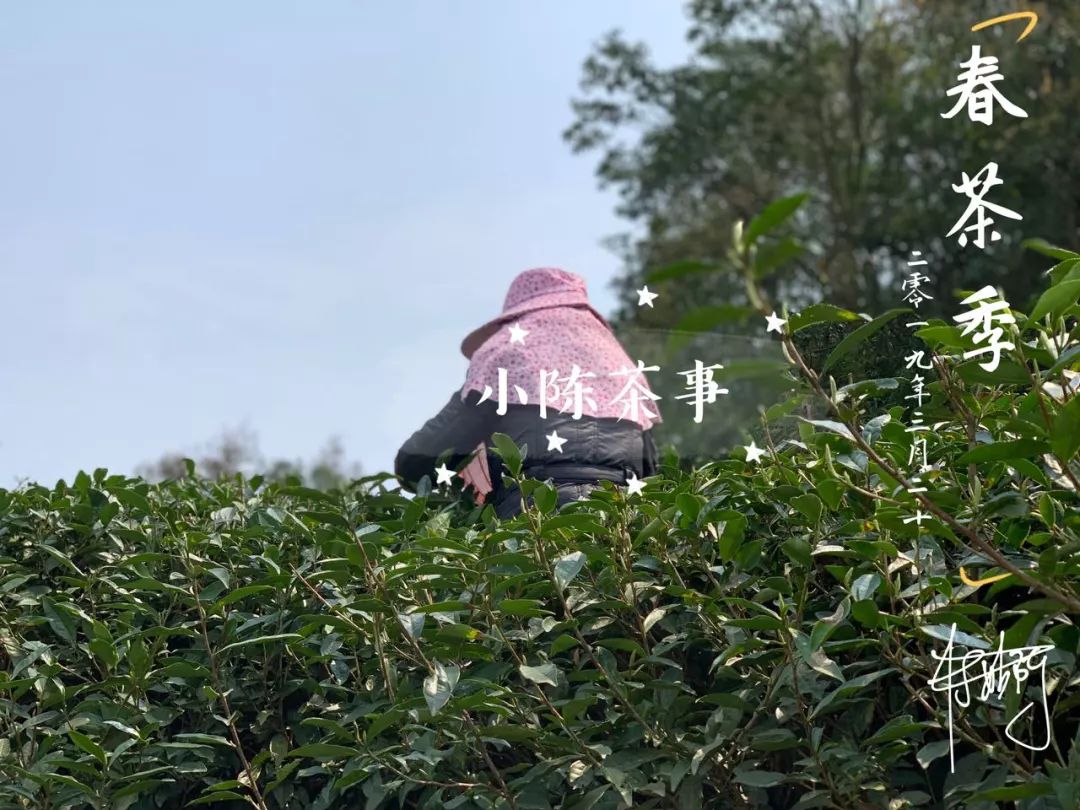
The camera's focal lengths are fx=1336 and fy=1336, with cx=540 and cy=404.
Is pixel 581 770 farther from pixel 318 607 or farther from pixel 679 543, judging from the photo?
pixel 318 607

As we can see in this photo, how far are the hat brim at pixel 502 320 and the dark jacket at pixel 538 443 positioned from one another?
1.46ft

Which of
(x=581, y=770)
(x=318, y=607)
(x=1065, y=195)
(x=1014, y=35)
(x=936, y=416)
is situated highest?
(x=1014, y=35)

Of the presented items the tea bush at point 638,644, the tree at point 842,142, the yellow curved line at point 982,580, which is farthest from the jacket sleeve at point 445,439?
the tree at point 842,142

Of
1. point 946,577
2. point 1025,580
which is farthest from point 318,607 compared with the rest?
point 1025,580

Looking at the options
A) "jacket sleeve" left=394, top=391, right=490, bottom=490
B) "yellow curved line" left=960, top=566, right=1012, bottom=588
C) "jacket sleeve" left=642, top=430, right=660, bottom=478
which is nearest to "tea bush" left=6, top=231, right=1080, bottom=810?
"yellow curved line" left=960, top=566, right=1012, bottom=588

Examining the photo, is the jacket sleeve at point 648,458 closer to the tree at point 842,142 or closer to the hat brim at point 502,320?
the hat brim at point 502,320

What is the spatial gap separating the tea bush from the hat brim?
5.49 feet

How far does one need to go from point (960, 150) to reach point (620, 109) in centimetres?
449

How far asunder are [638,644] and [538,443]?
160 cm

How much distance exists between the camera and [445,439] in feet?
11.2

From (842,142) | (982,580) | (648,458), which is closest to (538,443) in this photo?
(648,458)

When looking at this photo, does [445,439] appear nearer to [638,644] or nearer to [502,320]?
[502,320]

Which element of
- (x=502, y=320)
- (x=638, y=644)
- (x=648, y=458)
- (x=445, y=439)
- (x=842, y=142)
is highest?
(x=842, y=142)

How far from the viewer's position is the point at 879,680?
6.08 ft
